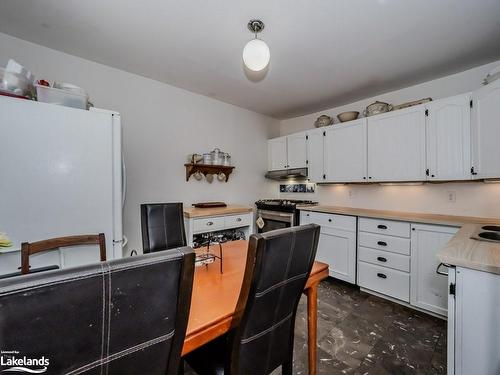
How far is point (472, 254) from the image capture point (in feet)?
3.99

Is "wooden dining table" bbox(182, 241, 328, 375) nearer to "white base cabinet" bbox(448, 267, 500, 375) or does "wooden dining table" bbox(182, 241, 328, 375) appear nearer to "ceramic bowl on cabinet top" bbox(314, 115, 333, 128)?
"white base cabinet" bbox(448, 267, 500, 375)

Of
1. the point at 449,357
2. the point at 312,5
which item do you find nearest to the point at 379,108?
the point at 312,5

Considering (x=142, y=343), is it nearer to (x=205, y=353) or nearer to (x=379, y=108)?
(x=205, y=353)

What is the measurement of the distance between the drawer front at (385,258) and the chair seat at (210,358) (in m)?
2.09

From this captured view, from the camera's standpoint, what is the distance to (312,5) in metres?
1.56

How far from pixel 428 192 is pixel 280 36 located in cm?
235

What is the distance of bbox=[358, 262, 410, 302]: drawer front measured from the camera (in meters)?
2.36

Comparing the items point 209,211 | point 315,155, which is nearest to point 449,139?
point 315,155

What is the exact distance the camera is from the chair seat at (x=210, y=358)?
1.01 m

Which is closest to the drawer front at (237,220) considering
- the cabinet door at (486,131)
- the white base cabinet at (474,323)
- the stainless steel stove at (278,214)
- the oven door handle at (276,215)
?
the stainless steel stove at (278,214)

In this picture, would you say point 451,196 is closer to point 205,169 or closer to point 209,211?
point 209,211

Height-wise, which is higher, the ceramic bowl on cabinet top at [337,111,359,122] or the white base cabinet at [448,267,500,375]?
Answer: the ceramic bowl on cabinet top at [337,111,359,122]

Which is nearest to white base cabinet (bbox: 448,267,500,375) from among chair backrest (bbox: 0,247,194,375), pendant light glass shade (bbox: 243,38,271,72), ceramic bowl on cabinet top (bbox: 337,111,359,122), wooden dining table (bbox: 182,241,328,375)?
wooden dining table (bbox: 182,241,328,375)

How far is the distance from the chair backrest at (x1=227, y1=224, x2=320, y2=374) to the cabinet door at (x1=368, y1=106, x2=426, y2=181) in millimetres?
2145
